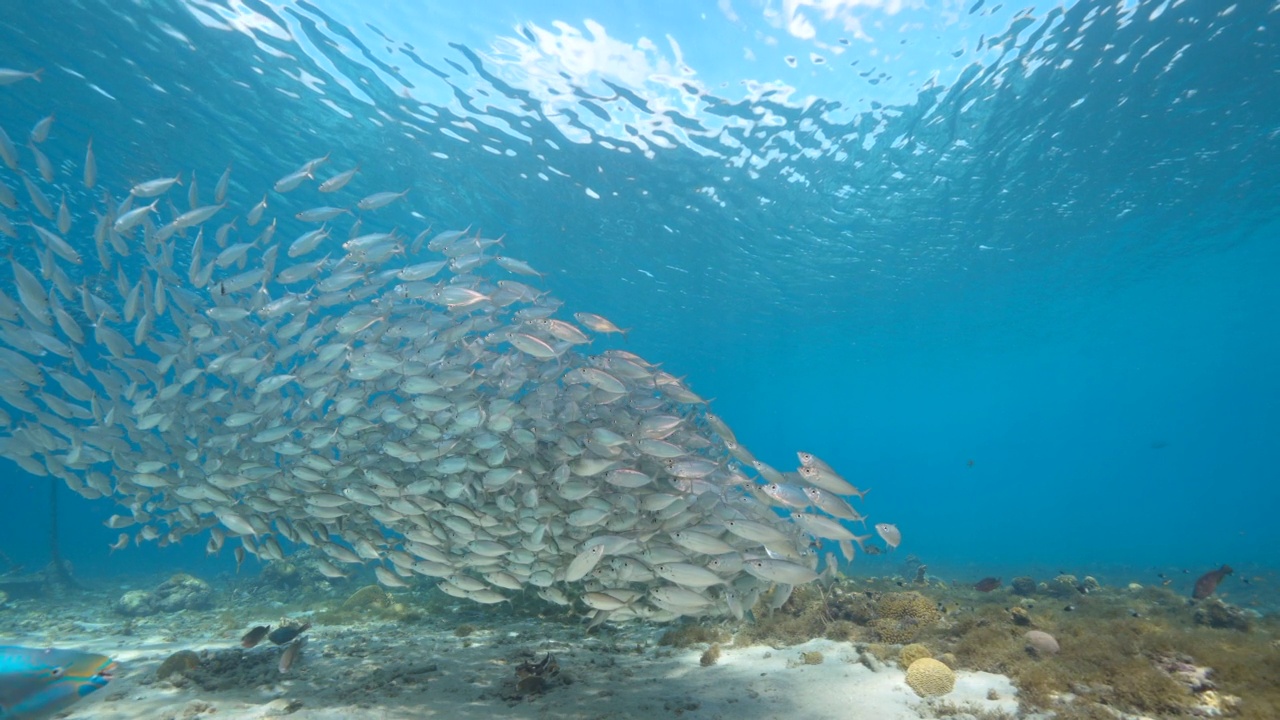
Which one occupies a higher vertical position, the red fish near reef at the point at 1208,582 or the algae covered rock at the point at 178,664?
the red fish near reef at the point at 1208,582

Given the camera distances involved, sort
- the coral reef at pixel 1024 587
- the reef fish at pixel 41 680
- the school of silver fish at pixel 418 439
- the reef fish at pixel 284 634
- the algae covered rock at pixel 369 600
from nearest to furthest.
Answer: the reef fish at pixel 41 680
the school of silver fish at pixel 418 439
the reef fish at pixel 284 634
the coral reef at pixel 1024 587
the algae covered rock at pixel 369 600

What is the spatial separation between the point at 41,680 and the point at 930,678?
8.25 metres

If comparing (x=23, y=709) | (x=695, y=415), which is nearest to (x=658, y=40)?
(x=695, y=415)

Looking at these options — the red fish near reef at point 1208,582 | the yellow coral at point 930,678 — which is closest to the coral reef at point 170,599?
the yellow coral at point 930,678

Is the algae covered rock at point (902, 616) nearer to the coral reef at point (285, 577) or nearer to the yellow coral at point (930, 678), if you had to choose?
the yellow coral at point (930, 678)

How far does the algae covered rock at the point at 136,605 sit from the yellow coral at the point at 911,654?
66.0 ft

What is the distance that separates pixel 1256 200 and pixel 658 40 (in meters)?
28.0

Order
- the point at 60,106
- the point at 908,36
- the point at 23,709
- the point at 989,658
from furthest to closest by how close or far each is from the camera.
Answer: the point at 60,106 < the point at 908,36 < the point at 989,658 < the point at 23,709

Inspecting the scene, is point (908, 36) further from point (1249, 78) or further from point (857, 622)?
point (857, 622)

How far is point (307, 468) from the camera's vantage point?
764 cm

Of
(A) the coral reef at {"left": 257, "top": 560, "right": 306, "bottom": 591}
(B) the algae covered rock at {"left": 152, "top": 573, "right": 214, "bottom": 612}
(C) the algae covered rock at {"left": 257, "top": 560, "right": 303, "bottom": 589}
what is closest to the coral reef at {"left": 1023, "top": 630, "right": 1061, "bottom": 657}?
(A) the coral reef at {"left": 257, "top": 560, "right": 306, "bottom": 591}

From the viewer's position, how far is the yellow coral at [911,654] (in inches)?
241

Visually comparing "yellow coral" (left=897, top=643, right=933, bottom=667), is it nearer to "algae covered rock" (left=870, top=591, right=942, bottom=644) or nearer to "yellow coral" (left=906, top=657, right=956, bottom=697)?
"yellow coral" (left=906, top=657, right=956, bottom=697)

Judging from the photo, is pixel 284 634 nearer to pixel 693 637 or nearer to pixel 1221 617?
pixel 693 637
